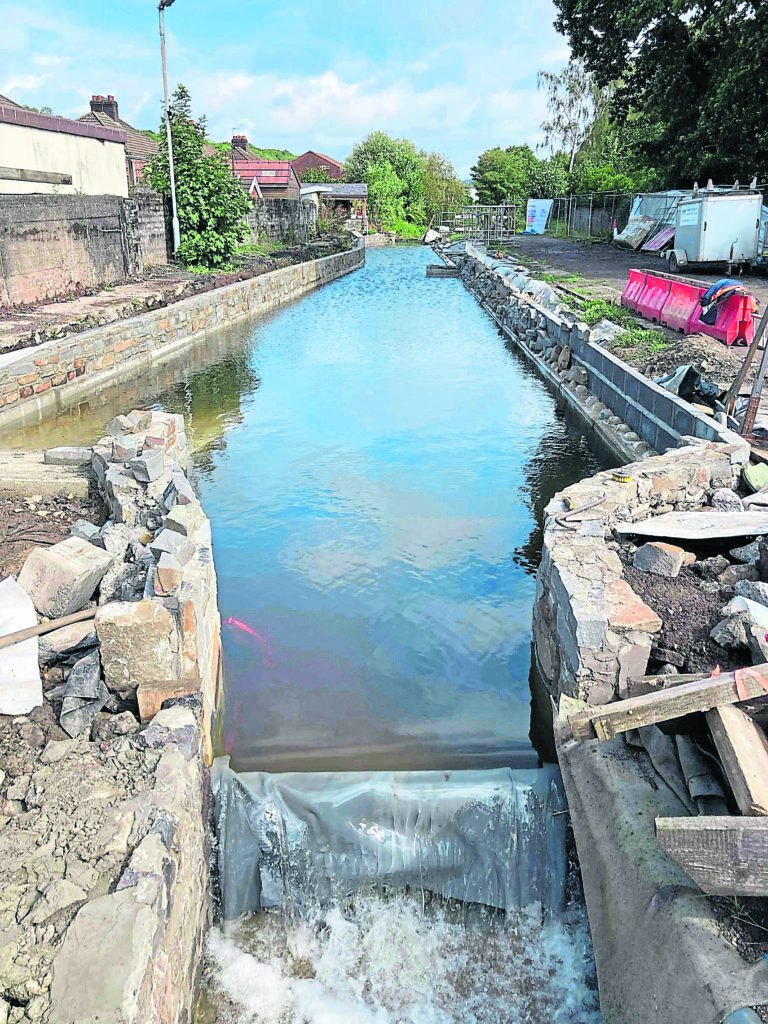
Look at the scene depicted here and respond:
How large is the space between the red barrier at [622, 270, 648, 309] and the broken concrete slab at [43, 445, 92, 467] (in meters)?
11.1

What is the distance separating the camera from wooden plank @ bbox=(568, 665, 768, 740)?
3535 mm

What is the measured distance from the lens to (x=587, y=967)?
3.90m

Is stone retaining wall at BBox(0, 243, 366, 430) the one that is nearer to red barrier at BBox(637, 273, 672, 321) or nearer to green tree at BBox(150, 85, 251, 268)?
green tree at BBox(150, 85, 251, 268)

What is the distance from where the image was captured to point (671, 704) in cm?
362

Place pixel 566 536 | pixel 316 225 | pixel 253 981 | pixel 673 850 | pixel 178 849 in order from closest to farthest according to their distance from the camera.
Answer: pixel 673 850 < pixel 178 849 < pixel 253 981 < pixel 566 536 < pixel 316 225

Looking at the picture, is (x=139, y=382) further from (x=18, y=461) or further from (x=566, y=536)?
(x=566, y=536)

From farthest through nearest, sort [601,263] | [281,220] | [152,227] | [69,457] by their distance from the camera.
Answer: [281,220]
[601,263]
[152,227]
[69,457]

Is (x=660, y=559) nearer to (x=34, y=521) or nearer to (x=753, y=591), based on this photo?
(x=753, y=591)

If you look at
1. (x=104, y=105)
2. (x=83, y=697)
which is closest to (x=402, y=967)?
(x=83, y=697)

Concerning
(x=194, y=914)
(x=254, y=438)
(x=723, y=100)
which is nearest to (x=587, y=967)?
(x=194, y=914)

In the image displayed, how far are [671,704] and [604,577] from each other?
1.42m

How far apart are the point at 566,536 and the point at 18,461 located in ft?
18.5

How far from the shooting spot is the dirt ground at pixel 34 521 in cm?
577

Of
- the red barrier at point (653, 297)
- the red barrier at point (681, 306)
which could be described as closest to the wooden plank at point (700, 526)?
the red barrier at point (681, 306)
